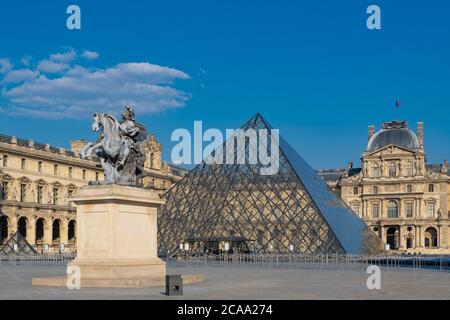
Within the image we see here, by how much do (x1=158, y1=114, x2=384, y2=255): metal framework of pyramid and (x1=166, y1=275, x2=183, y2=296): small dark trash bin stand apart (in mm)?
28700

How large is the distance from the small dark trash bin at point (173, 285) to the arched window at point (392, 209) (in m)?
98.0

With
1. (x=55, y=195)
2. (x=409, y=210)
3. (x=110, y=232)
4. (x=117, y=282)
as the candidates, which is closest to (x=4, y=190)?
(x=55, y=195)

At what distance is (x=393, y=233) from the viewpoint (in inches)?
4437

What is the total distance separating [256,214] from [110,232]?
29.9 metres

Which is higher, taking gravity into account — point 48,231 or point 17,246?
point 48,231

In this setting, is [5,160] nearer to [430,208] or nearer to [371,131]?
[371,131]

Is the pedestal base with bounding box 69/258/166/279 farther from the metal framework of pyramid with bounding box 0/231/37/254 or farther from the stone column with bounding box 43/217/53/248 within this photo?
the stone column with bounding box 43/217/53/248

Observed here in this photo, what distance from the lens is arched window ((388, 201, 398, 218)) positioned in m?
111

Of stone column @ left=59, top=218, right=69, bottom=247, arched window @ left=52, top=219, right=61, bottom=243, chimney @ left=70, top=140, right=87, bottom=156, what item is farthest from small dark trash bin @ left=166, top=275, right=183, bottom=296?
chimney @ left=70, top=140, right=87, bottom=156

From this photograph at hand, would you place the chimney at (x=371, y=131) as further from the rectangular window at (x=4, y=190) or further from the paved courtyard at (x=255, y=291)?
the paved courtyard at (x=255, y=291)

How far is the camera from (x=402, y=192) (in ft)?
361

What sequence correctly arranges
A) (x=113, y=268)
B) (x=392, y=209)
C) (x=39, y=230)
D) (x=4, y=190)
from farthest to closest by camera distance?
1. (x=392, y=209)
2. (x=39, y=230)
3. (x=4, y=190)
4. (x=113, y=268)
